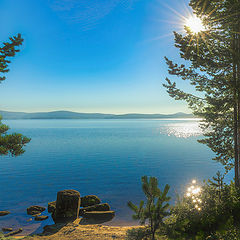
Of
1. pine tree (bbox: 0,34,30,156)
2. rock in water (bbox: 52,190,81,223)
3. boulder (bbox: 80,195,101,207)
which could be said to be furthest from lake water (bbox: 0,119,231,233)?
pine tree (bbox: 0,34,30,156)

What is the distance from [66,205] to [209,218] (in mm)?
9550

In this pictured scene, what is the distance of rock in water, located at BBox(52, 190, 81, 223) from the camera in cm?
1388

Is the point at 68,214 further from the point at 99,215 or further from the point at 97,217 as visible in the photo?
the point at 99,215

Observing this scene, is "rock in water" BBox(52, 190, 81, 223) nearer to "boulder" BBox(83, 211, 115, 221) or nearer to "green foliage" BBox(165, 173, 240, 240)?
"boulder" BBox(83, 211, 115, 221)

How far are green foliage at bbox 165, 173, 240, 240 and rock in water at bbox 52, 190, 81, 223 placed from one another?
723 cm

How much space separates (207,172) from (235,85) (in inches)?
1044

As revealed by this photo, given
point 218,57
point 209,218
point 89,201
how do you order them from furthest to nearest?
point 89,201
point 218,57
point 209,218

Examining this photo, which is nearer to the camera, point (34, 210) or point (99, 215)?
point (99, 215)

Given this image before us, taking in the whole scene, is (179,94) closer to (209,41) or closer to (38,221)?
(209,41)

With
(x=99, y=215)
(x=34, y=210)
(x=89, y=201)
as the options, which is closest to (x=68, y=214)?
(x=99, y=215)

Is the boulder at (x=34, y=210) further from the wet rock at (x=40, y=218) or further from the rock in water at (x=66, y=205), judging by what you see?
the rock in water at (x=66, y=205)

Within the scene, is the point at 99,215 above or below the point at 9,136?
below

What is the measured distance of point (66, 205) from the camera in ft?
45.9

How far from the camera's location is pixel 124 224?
15781 mm
